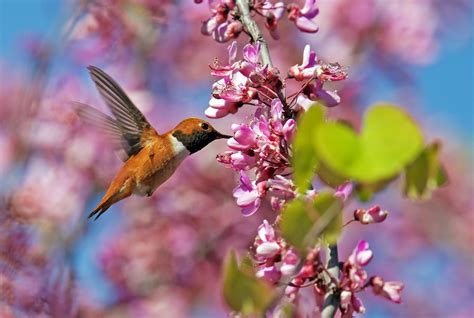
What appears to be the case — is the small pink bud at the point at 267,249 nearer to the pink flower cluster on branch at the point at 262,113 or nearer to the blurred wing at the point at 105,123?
the pink flower cluster on branch at the point at 262,113

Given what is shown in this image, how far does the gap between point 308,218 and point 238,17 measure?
3.24 ft

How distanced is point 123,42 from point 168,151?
183 centimetres

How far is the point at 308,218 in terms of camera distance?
1.48 m

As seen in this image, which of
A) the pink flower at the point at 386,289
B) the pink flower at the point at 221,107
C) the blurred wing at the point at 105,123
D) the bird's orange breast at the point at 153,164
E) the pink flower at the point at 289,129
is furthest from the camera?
the bird's orange breast at the point at 153,164

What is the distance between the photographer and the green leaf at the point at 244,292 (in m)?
1.43

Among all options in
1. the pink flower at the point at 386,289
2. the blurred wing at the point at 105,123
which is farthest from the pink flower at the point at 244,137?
the blurred wing at the point at 105,123

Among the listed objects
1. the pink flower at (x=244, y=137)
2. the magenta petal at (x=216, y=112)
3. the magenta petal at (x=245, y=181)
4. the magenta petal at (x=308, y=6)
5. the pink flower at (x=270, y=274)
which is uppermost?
the magenta petal at (x=308, y=6)

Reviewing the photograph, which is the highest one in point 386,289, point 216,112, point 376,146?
point 216,112

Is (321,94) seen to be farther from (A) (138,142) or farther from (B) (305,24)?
(A) (138,142)

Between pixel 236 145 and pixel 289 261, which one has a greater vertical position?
pixel 236 145

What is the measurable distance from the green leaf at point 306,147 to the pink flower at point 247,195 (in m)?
0.44

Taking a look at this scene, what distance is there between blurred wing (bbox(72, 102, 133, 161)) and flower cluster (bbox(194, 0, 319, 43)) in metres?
1.00

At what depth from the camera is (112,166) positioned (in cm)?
582

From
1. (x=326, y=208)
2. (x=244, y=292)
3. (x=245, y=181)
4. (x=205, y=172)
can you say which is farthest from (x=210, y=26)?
(x=205, y=172)
